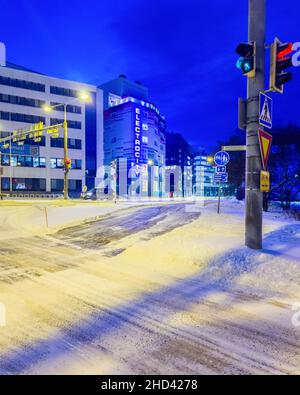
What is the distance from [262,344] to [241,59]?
5899mm

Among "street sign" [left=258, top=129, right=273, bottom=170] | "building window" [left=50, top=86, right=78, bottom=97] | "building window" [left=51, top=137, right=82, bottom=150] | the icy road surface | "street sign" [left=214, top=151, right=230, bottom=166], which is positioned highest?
"building window" [left=50, top=86, right=78, bottom=97]

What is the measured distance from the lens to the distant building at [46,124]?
51.7 metres

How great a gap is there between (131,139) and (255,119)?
187ft

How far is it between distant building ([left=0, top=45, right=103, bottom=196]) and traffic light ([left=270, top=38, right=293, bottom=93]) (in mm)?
48213

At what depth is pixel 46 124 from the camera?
55531 millimetres

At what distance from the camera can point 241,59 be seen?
6.62 metres

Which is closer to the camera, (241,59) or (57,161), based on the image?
(241,59)

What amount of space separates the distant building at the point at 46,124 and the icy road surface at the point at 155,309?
46.8 metres

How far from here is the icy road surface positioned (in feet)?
10.5

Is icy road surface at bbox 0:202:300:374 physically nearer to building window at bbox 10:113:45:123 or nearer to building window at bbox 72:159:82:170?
building window at bbox 10:113:45:123

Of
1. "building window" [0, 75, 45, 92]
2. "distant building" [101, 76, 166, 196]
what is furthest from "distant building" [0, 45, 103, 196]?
"distant building" [101, 76, 166, 196]

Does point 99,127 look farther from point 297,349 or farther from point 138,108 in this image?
point 297,349

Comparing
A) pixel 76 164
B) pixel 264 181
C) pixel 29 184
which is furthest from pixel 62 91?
pixel 264 181
